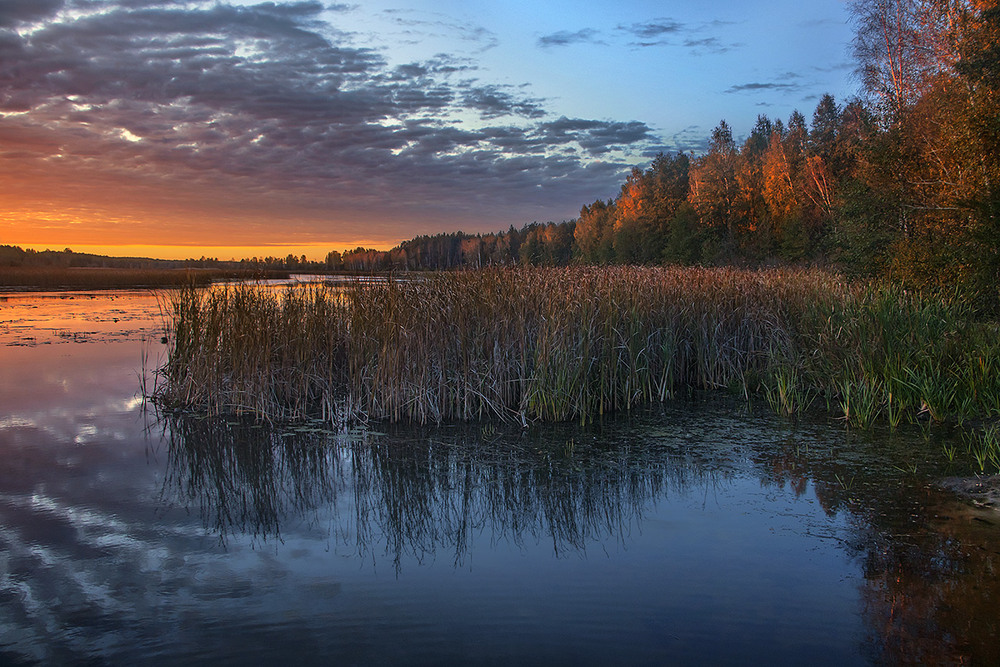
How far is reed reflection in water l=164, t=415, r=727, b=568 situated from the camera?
→ 14.3 ft

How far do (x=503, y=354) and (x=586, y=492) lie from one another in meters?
2.66

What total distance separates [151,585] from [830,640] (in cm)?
373

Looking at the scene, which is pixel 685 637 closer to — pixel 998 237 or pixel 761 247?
pixel 998 237

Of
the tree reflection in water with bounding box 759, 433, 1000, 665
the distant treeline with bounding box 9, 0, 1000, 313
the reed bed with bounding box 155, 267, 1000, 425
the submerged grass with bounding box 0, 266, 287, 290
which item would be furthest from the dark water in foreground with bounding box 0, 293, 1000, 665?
the submerged grass with bounding box 0, 266, 287, 290

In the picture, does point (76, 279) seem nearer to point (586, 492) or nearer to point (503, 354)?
point (503, 354)

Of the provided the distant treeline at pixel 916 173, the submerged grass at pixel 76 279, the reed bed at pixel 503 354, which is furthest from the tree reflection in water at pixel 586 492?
the submerged grass at pixel 76 279

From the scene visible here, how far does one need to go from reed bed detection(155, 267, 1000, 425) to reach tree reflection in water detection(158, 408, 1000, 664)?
0.66m

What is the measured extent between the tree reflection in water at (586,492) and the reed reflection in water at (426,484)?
2 cm

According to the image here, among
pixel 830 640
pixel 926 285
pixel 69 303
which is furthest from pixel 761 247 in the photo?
pixel 830 640

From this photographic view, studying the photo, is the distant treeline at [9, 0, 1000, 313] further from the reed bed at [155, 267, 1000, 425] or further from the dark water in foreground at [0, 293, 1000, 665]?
the dark water in foreground at [0, 293, 1000, 665]

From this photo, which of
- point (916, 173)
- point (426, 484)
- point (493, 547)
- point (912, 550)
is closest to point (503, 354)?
point (426, 484)

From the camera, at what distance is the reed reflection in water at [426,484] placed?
4344mm

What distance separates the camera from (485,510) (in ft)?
15.5

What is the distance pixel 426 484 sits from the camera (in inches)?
208
